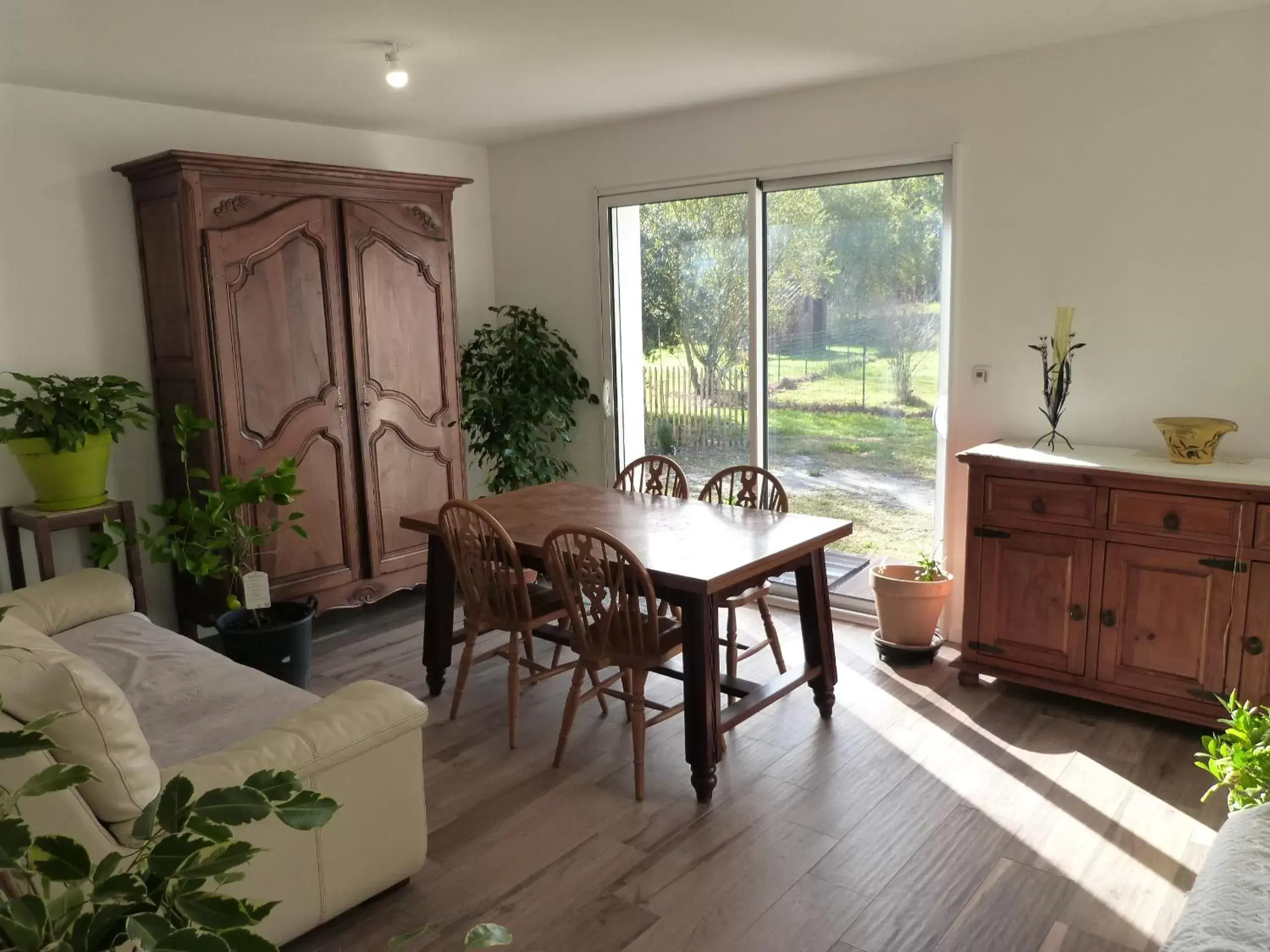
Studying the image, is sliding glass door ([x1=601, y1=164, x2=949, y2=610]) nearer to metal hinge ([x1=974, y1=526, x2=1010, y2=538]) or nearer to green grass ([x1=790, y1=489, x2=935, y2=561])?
green grass ([x1=790, y1=489, x2=935, y2=561])

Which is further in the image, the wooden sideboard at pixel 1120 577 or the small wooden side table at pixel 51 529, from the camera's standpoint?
the small wooden side table at pixel 51 529

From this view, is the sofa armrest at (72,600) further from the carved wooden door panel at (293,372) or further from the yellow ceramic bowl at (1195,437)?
the yellow ceramic bowl at (1195,437)

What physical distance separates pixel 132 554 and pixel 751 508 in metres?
2.46

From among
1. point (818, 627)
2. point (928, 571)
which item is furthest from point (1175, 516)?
point (818, 627)

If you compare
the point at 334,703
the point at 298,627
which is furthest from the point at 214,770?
the point at 298,627

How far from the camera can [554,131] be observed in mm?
5031

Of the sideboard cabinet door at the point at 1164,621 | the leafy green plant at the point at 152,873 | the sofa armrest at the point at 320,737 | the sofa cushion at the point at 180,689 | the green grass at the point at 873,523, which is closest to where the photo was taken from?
the leafy green plant at the point at 152,873

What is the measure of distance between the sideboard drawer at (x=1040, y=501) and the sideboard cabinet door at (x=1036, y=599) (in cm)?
7

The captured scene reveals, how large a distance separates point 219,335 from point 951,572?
3.23 m

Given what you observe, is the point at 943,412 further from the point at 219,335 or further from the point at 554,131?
the point at 219,335

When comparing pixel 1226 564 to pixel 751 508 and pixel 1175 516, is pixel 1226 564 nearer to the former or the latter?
pixel 1175 516

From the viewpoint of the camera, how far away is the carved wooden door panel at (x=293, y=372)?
152 inches

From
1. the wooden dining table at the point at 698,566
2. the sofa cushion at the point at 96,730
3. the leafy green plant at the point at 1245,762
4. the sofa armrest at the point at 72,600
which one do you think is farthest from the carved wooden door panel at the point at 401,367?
the leafy green plant at the point at 1245,762

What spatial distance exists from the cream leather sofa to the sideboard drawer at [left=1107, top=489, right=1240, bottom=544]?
93.2 inches
